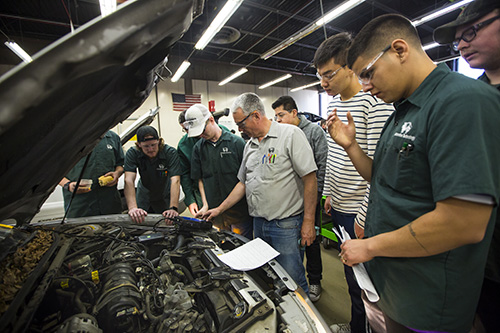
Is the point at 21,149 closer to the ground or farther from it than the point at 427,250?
farther from it

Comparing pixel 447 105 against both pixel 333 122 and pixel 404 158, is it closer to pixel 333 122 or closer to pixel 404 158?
pixel 404 158

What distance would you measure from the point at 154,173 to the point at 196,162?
2.38ft

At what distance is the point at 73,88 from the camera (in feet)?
1.72

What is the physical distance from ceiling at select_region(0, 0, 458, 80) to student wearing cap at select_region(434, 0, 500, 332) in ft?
12.3

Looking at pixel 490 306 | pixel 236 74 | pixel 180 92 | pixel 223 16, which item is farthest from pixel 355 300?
pixel 180 92

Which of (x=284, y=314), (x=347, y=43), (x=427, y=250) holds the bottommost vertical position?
(x=284, y=314)

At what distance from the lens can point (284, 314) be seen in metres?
0.97

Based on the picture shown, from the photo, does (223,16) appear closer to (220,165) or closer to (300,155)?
(220,165)

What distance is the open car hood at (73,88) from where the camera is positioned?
1.34 ft

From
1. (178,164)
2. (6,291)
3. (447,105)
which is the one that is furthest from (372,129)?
(178,164)

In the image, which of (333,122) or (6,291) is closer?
(6,291)

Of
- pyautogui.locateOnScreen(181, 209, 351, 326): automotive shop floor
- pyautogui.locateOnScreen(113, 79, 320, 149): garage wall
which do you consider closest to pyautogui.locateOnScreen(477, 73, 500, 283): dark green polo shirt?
pyautogui.locateOnScreen(181, 209, 351, 326): automotive shop floor

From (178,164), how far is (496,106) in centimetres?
270

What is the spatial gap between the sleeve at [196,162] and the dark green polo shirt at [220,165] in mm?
42
